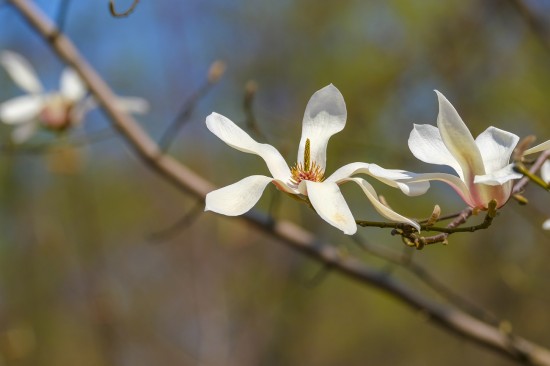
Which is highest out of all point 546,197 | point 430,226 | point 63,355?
point 430,226

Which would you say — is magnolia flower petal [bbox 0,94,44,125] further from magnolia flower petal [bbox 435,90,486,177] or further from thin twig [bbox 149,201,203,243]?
magnolia flower petal [bbox 435,90,486,177]

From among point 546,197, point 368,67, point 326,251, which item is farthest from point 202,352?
point 368,67

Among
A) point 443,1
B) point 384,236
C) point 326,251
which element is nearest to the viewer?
point 326,251

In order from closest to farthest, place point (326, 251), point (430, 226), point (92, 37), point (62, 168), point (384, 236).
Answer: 1. point (430, 226)
2. point (326, 251)
3. point (62, 168)
4. point (92, 37)
5. point (384, 236)

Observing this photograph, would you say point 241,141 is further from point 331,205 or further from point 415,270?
point 415,270

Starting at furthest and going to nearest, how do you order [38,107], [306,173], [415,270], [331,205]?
[38,107] → [415,270] → [306,173] → [331,205]

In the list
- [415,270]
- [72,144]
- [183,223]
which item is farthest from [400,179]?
[72,144]

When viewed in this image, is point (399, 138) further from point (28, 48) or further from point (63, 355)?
point (63, 355)

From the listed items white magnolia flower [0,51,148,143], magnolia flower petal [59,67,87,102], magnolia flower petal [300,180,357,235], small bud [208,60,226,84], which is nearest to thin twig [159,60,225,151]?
small bud [208,60,226,84]
